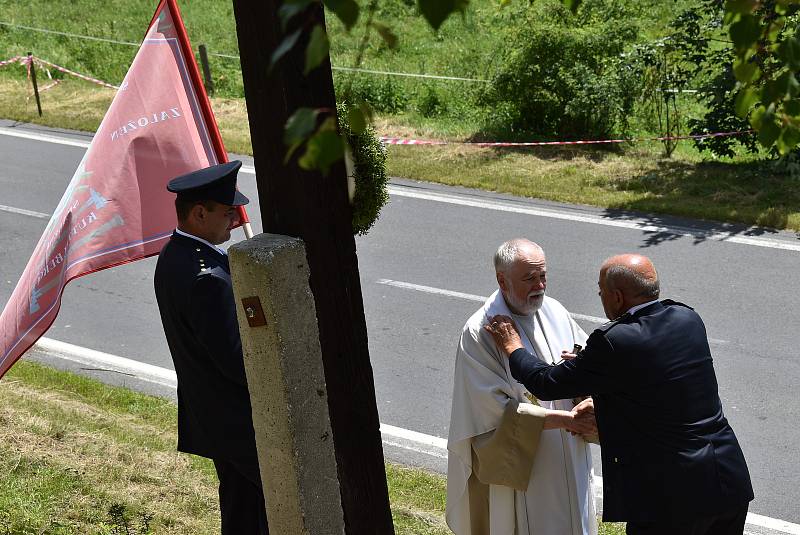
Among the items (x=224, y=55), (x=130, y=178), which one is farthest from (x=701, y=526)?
(x=224, y=55)

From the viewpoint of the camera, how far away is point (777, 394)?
759cm

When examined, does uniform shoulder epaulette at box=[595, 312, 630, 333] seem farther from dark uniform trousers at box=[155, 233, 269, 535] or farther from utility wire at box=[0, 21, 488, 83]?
utility wire at box=[0, 21, 488, 83]

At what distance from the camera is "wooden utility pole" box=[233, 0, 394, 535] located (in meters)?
3.35

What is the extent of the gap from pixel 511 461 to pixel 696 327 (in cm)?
97

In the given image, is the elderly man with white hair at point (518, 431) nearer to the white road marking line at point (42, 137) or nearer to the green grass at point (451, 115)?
the green grass at point (451, 115)

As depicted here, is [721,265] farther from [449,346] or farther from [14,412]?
[14,412]

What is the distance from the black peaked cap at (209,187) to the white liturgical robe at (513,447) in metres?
1.18

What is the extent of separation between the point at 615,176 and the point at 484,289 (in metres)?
4.46

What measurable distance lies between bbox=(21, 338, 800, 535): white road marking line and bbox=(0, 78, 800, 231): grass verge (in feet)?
20.1

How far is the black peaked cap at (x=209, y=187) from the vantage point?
4.29 meters

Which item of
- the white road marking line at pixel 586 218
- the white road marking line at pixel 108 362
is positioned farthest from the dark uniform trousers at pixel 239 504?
the white road marking line at pixel 586 218

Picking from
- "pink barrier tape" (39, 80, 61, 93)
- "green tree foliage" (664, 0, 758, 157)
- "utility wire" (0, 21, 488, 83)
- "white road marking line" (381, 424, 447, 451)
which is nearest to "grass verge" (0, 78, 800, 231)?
"green tree foliage" (664, 0, 758, 157)

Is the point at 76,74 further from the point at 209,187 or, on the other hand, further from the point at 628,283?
the point at 628,283

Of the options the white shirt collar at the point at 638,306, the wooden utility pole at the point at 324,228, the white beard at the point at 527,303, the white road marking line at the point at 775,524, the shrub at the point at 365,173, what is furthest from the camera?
the white road marking line at the point at 775,524
